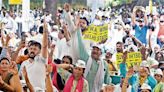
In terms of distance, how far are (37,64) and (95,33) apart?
1.79m

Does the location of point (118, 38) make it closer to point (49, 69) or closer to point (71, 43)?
point (71, 43)

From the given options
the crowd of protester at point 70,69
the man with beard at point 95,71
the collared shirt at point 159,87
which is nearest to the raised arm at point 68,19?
the crowd of protester at point 70,69

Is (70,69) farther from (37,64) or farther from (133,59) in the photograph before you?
(133,59)

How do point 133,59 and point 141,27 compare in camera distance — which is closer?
point 133,59

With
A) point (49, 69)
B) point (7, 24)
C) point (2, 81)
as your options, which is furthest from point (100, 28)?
point (7, 24)

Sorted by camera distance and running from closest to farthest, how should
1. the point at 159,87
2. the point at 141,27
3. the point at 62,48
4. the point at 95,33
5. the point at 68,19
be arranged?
the point at 159,87
the point at 68,19
the point at 95,33
the point at 62,48
the point at 141,27

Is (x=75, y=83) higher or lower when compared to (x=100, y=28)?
lower

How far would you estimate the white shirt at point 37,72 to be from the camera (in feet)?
28.6

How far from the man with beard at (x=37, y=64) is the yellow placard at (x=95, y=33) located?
1.48m

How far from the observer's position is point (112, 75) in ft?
33.8

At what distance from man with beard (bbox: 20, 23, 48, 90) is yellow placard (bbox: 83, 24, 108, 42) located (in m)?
1.48

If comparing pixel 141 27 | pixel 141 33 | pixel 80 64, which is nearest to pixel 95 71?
pixel 80 64

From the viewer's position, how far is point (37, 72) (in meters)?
8.80

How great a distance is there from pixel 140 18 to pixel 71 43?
263 inches
